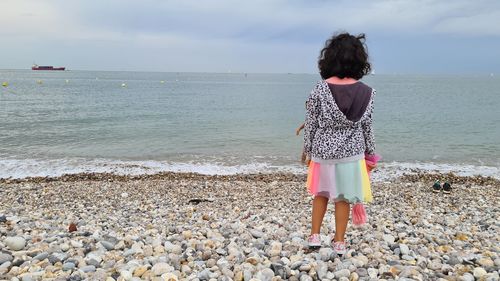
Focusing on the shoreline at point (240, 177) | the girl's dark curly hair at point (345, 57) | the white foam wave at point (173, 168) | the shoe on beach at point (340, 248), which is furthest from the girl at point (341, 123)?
the white foam wave at point (173, 168)

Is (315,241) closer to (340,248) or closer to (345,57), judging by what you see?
(340,248)

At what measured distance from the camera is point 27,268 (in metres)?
3.84

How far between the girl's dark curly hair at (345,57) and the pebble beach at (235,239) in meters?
1.90

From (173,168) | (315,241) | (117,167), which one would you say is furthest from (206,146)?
(315,241)

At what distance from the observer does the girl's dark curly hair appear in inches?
157

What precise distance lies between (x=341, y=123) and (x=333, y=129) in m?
0.10

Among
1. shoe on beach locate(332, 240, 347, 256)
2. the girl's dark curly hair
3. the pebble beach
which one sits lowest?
the pebble beach

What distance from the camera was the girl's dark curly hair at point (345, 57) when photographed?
3.99 metres

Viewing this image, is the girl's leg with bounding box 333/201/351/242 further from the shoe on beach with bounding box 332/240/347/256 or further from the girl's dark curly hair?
the girl's dark curly hair

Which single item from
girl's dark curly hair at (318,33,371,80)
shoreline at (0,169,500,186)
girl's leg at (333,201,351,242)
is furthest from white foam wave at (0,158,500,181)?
girl's dark curly hair at (318,33,371,80)

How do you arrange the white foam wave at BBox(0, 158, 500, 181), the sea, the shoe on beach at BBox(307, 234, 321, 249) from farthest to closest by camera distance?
the sea, the white foam wave at BBox(0, 158, 500, 181), the shoe on beach at BBox(307, 234, 321, 249)

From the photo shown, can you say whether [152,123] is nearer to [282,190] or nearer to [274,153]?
[274,153]

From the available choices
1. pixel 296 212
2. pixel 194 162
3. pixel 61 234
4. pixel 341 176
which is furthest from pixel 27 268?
pixel 194 162

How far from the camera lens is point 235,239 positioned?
5.00 meters
